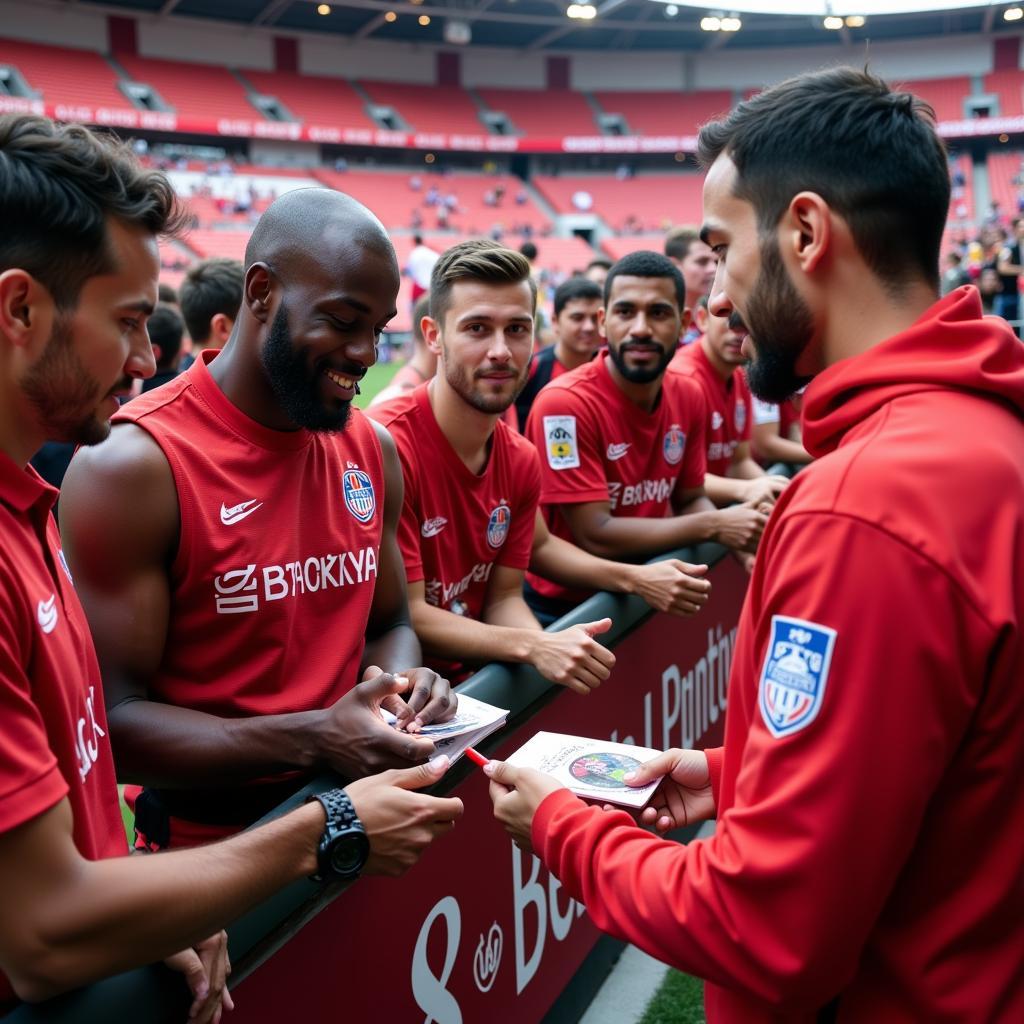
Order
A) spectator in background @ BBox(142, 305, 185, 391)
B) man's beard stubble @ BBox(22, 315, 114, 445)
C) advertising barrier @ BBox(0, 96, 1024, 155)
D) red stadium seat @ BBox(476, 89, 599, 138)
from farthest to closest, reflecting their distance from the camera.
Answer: red stadium seat @ BBox(476, 89, 599, 138)
advertising barrier @ BBox(0, 96, 1024, 155)
spectator in background @ BBox(142, 305, 185, 391)
man's beard stubble @ BBox(22, 315, 114, 445)

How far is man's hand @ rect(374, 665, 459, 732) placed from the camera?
7.22 feet

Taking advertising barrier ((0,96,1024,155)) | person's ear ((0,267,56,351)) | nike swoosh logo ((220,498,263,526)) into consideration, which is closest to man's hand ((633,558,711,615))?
nike swoosh logo ((220,498,263,526))

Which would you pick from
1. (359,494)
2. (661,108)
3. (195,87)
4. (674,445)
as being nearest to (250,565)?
(359,494)

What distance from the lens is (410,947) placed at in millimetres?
2227

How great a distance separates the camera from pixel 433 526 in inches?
134

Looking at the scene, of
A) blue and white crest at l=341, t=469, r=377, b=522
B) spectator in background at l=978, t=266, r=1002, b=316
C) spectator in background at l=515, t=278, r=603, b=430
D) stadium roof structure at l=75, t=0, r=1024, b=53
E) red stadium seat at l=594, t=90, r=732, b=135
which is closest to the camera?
blue and white crest at l=341, t=469, r=377, b=522

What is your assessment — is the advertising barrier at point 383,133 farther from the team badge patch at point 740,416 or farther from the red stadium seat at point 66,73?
the team badge patch at point 740,416

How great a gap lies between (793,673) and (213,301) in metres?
4.53

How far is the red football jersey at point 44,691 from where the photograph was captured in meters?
1.27

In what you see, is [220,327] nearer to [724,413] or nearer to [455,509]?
[455,509]

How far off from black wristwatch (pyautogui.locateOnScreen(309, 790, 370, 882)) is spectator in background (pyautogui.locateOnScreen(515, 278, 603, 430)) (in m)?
4.73

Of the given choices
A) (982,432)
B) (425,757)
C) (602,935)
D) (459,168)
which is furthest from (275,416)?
(459,168)

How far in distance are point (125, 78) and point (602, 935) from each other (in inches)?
1664

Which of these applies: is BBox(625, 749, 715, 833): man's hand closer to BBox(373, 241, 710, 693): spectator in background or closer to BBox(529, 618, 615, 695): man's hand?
BBox(529, 618, 615, 695): man's hand
